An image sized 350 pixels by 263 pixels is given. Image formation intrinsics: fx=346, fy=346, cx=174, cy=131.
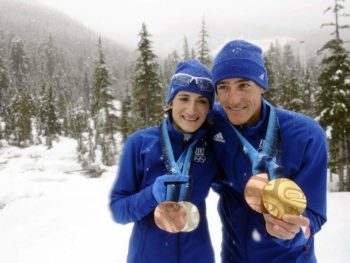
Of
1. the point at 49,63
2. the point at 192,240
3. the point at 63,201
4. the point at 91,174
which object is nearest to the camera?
the point at 192,240

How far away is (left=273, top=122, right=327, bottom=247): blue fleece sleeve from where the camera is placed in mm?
2480

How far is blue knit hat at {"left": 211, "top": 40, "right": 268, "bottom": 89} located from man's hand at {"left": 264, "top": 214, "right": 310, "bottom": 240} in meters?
1.18

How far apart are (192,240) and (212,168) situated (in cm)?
65

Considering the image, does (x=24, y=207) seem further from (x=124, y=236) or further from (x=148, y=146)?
(x=148, y=146)

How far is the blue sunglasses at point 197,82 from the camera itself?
3107 mm

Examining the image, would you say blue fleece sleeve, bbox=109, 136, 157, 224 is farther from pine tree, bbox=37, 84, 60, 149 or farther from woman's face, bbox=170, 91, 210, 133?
pine tree, bbox=37, 84, 60, 149

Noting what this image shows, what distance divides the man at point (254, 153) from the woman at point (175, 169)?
0.18m

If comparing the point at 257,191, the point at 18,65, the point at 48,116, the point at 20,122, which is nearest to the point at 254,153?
the point at 257,191

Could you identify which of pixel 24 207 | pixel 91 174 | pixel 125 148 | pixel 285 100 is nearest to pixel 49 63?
pixel 91 174

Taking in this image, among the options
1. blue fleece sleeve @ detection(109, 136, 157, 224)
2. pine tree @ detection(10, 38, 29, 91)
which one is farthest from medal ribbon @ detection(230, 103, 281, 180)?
pine tree @ detection(10, 38, 29, 91)

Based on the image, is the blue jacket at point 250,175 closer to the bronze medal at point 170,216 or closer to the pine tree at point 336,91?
the bronze medal at point 170,216

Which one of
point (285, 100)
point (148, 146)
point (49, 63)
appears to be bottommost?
point (148, 146)

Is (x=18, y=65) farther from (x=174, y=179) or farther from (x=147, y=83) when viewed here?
(x=174, y=179)

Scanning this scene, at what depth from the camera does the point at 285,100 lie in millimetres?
32500
